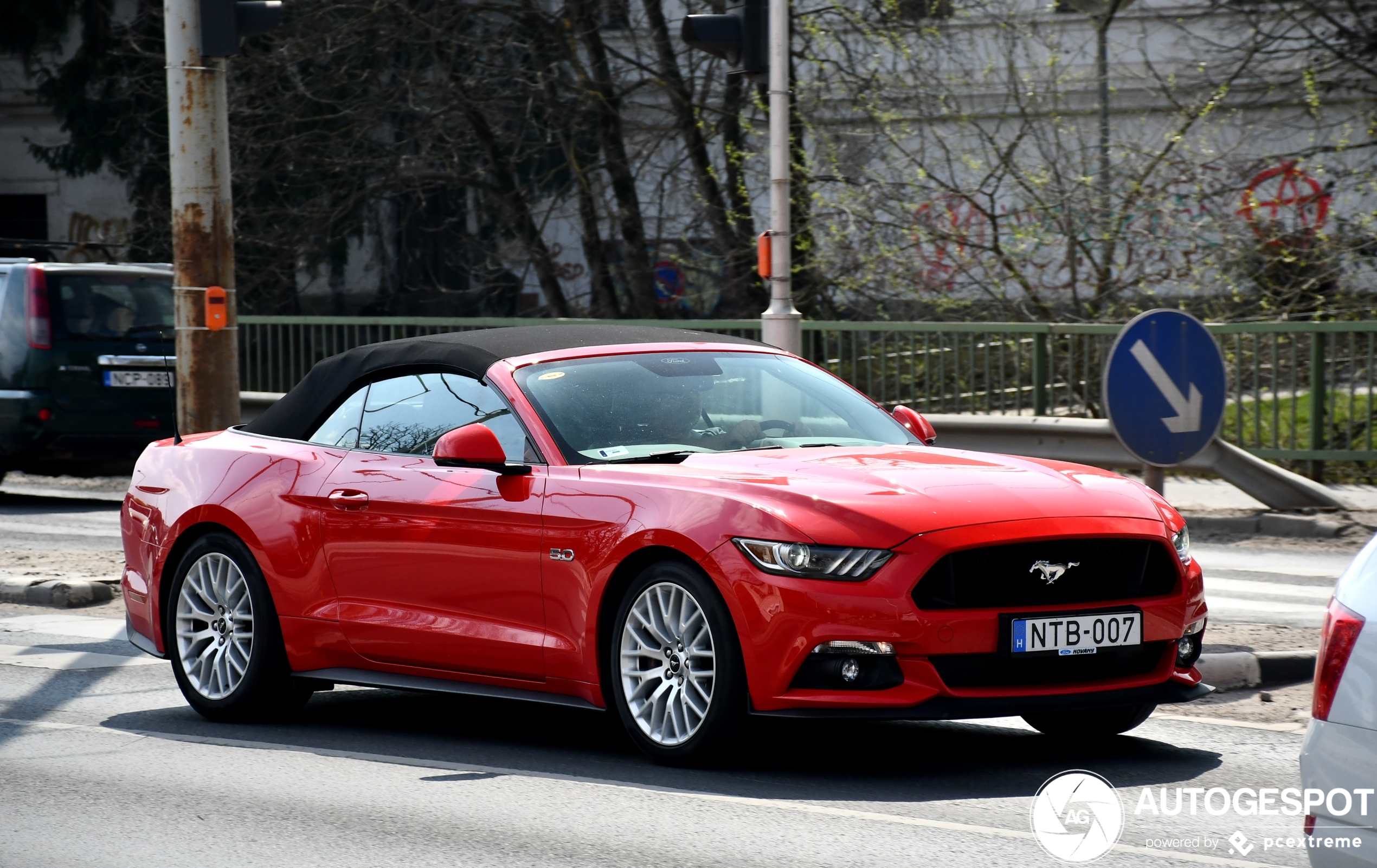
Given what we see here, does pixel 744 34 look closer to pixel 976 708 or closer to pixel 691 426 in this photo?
pixel 691 426

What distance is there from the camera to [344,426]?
24.6ft

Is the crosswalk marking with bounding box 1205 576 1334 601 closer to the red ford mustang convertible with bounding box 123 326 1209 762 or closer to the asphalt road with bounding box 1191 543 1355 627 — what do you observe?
the asphalt road with bounding box 1191 543 1355 627

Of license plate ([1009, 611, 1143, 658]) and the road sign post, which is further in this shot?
the road sign post

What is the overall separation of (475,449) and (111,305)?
1150 cm

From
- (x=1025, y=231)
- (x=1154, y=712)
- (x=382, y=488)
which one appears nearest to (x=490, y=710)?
(x=382, y=488)

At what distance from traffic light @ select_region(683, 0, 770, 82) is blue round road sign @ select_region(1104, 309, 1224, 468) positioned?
14.9 feet

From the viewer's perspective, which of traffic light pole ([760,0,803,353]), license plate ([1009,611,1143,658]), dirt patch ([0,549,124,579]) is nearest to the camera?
license plate ([1009,611,1143,658])

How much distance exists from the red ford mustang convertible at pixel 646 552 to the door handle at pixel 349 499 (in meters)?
0.01

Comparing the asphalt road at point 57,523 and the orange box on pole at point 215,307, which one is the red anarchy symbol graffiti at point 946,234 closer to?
the asphalt road at point 57,523

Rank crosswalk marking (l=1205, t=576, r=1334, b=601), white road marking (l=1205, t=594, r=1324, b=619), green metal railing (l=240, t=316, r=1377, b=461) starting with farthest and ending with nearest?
green metal railing (l=240, t=316, r=1377, b=461) → crosswalk marking (l=1205, t=576, r=1334, b=601) → white road marking (l=1205, t=594, r=1324, b=619)

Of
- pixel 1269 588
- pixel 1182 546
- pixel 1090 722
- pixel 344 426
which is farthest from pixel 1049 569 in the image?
pixel 1269 588

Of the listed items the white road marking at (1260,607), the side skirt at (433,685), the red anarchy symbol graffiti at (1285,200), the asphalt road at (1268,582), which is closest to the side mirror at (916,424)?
the side skirt at (433,685)

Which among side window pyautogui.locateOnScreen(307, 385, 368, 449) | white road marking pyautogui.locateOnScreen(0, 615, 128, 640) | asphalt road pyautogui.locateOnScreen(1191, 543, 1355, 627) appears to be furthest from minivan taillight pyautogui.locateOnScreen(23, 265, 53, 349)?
asphalt road pyautogui.locateOnScreen(1191, 543, 1355, 627)

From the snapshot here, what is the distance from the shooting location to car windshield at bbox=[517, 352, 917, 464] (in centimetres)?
663
